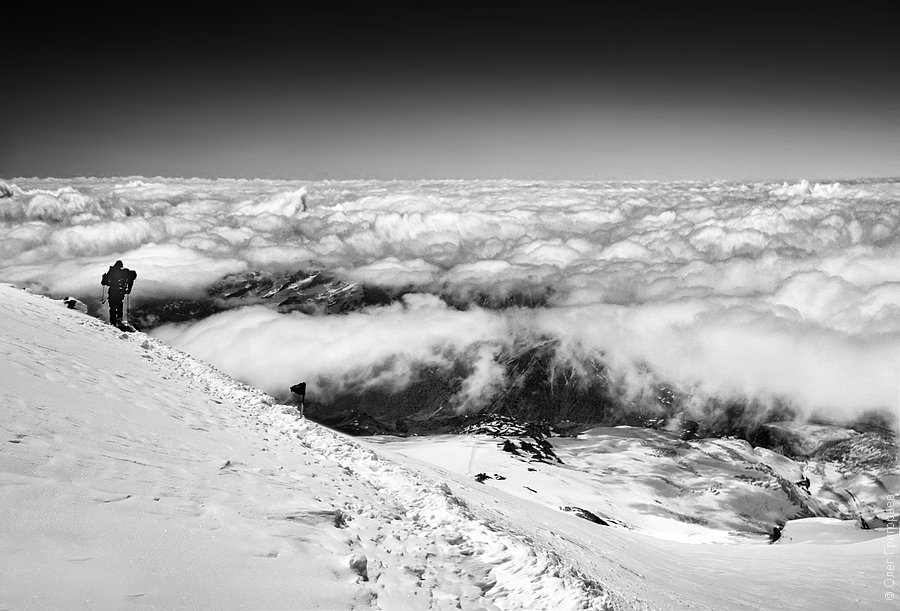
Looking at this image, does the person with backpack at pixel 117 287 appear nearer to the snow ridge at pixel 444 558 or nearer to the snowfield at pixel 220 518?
the snowfield at pixel 220 518

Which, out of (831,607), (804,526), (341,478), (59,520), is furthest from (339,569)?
(804,526)

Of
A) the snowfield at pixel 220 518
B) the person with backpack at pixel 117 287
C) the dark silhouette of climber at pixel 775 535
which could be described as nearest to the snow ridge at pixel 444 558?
the snowfield at pixel 220 518

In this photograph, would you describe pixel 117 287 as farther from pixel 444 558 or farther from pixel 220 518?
pixel 444 558

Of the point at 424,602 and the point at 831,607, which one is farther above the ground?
the point at 424,602

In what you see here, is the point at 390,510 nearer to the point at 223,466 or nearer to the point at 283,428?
the point at 223,466

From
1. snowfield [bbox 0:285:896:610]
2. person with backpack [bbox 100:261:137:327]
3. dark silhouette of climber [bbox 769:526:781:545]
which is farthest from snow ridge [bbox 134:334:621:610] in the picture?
dark silhouette of climber [bbox 769:526:781:545]

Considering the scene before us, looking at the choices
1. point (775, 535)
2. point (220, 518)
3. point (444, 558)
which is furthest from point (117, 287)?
point (775, 535)
